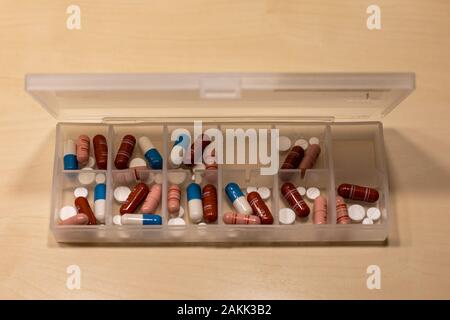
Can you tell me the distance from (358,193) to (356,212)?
4 centimetres

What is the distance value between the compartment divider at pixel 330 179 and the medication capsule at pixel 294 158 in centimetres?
5

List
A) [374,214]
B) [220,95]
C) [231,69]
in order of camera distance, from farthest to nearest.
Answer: [231,69] < [374,214] < [220,95]

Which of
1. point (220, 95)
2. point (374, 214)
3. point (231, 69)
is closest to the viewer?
point (220, 95)

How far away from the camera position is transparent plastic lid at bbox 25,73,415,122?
989mm

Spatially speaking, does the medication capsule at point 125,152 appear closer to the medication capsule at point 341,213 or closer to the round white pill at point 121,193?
the round white pill at point 121,193

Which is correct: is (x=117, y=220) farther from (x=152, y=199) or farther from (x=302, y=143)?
(x=302, y=143)

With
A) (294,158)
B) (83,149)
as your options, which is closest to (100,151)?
(83,149)

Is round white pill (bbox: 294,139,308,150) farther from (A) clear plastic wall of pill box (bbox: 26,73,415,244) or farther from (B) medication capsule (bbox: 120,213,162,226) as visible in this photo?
(B) medication capsule (bbox: 120,213,162,226)

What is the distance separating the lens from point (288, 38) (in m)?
1.24

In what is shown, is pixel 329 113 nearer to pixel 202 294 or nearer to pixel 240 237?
pixel 240 237

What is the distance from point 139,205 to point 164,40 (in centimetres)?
36

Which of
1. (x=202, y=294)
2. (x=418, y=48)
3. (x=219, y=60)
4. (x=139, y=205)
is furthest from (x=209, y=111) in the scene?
(x=418, y=48)

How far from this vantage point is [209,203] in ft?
3.58

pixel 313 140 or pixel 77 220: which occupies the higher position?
pixel 313 140
